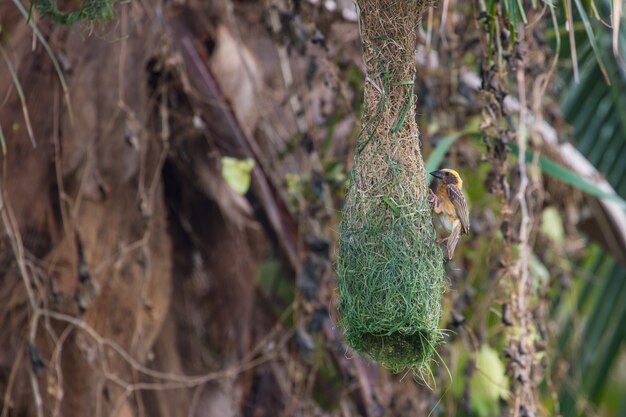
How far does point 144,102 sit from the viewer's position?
3.56 metres

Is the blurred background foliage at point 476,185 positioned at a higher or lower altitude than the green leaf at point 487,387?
higher

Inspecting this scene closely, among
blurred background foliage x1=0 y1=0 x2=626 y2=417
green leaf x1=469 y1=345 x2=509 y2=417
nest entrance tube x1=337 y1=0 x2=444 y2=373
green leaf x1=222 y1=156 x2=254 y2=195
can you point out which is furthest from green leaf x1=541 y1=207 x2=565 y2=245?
nest entrance tube x1=337 y1=0 x2=444 y2=373

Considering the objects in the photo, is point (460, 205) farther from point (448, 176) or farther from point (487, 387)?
point (487, 387)

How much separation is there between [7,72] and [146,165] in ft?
2.19

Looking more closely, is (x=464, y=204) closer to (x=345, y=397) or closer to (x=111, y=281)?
(x=345, y=397)

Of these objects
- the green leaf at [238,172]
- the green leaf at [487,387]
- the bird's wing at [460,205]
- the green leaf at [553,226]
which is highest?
the bird's wing at [460,205]

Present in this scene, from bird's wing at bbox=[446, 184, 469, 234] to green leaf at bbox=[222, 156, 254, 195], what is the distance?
1225 millimetres

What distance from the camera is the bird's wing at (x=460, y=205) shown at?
2244 mm

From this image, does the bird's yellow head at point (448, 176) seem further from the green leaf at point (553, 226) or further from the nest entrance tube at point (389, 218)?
the green leaf at point (553, 226)

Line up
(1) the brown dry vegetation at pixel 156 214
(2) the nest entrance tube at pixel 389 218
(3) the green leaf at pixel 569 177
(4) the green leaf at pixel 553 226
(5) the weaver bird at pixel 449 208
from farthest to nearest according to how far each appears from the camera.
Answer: (4) the green leaf at pixel 553 226 → (1) the brown dry vegetation at pixel 156 214 → (3) the green leaf at pixel 569 177 → (5) the weaver bird at pixel 449 208 → (2) the nest entrance tube at pixel 389 218

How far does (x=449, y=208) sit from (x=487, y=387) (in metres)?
1.89

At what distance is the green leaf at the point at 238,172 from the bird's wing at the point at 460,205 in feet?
4.02

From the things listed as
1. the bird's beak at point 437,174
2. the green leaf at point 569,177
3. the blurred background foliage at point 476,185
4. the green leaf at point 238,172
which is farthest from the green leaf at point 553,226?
the bird's beak at point 437,174

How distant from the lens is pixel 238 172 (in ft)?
11.2
